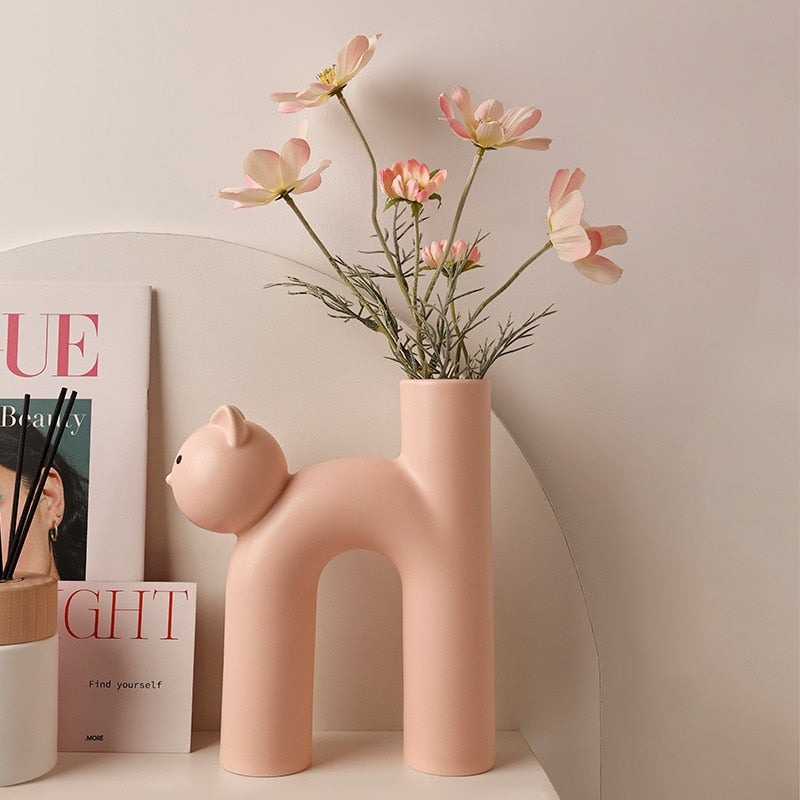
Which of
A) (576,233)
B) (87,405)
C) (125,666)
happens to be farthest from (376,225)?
(125,666)

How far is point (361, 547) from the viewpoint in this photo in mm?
654

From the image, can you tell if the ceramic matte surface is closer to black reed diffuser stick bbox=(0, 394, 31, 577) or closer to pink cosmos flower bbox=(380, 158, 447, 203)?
black reed diffuser stick bbox=(0, 394, 31, 577)

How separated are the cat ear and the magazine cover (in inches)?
4.7

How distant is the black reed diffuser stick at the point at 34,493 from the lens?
25.0 inches

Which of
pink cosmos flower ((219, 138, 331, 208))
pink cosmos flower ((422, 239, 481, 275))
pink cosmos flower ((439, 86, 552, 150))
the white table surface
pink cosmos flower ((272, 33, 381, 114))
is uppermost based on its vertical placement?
pink cosmos flower ((272, 33, 381, 114))

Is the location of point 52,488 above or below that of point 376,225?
below

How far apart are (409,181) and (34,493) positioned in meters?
0.37

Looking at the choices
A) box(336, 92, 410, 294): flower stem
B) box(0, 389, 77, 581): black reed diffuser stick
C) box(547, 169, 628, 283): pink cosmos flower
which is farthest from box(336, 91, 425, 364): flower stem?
box(0, 389, 77, 581): black reed diffuser stick

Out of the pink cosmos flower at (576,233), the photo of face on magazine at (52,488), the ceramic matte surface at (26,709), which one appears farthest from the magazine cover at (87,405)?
the pink cosmos flower at (576,233)

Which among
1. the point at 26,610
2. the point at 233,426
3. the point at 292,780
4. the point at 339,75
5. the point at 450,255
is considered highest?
the point at 339,75

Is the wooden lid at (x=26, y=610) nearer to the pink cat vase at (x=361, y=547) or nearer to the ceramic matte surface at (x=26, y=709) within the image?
the ceramic matte surface at (x=26, y=709)

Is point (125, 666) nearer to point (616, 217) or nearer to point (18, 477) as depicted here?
point (18, 477)

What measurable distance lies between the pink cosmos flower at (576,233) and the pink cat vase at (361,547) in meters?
0.12

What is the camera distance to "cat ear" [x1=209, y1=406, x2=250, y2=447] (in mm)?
626
